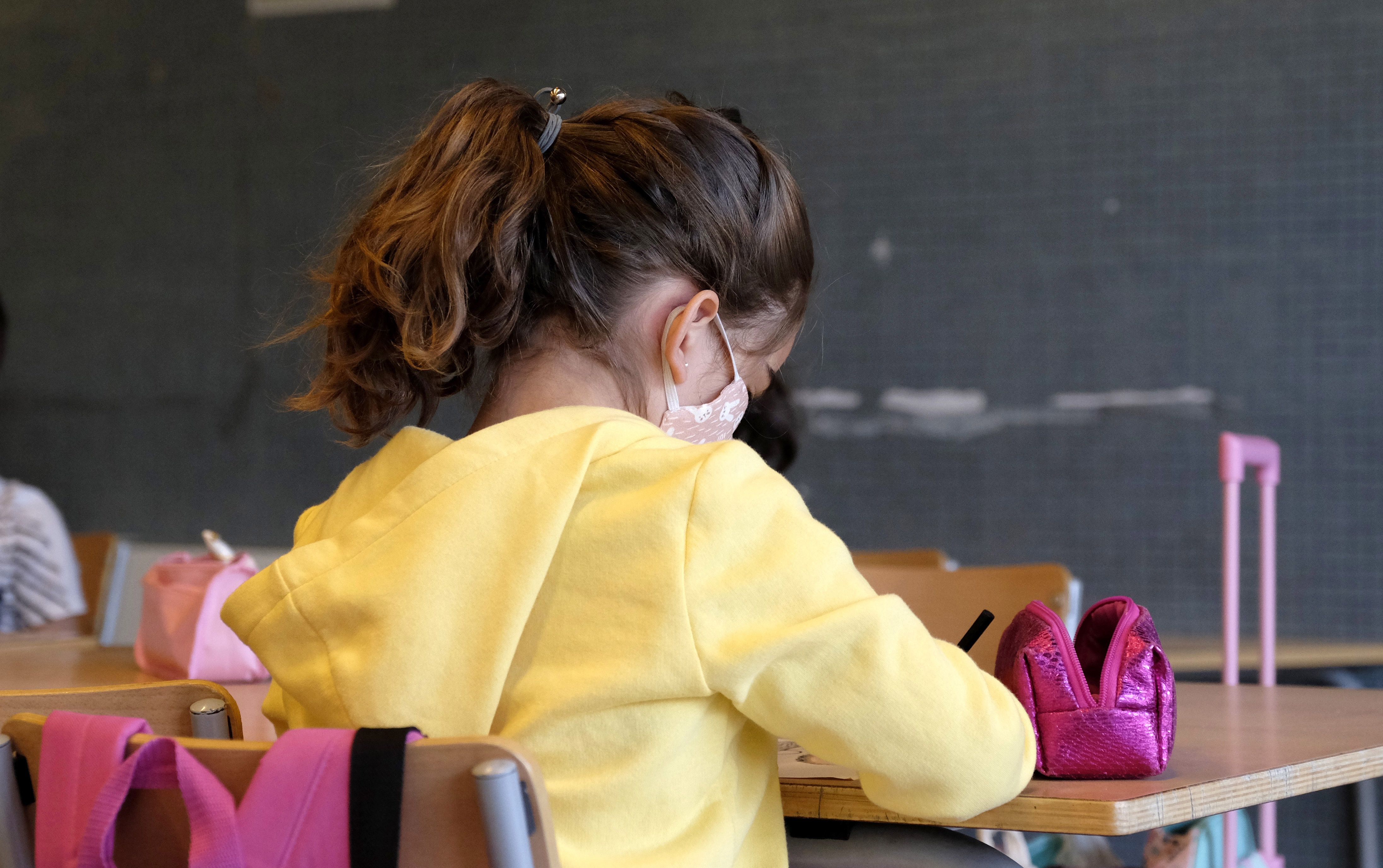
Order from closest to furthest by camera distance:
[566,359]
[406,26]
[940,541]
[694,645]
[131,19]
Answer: [694,645] → [566,359] → [940,541] → [406,26] → [131,19]

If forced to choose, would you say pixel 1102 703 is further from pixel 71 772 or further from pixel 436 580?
pixel 71 772

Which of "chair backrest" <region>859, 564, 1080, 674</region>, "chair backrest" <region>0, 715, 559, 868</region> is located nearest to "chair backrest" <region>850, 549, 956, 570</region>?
"chair backrest" <region>859, 564, 1080, 674</region>

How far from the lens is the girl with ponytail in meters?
0.71

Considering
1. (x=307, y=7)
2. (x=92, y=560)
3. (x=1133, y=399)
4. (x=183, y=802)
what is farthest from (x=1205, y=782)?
(x=307, y=7)

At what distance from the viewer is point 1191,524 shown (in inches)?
88.9

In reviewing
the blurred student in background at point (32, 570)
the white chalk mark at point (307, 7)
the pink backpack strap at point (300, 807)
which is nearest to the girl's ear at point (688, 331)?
the pink backpack strap at point (300, 807)

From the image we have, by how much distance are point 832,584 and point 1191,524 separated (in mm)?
1778

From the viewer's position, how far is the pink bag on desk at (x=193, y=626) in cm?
141

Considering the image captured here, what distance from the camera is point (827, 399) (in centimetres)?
251

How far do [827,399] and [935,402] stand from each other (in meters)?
0.23

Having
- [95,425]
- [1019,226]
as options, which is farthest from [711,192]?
[95,425]

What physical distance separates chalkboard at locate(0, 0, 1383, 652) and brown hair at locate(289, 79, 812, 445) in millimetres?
1357

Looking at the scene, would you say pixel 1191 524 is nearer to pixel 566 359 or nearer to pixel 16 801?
pixel 566 359

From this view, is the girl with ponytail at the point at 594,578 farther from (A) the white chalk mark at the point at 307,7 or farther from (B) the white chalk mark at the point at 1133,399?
(A) the white chalk mark at the point at 307,7
